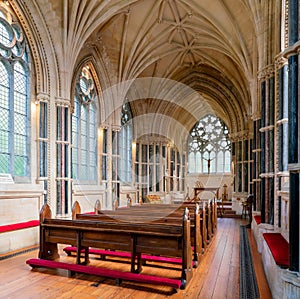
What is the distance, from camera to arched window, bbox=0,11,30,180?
7.58 m

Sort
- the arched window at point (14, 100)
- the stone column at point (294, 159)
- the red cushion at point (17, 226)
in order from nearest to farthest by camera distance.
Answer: the stone column at point (294, 159) < the red cushion at point (17, 226) < the arched window at point (14, 100)

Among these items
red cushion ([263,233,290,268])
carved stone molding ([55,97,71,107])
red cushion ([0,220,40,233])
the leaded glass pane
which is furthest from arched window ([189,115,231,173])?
red cushion ([263,233,290,268])

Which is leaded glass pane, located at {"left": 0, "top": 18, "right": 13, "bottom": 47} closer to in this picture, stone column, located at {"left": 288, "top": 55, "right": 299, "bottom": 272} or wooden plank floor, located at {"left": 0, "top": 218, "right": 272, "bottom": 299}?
wooden plank floor, located at {"left": 0, "top": 218, "right": 272, "bottom": 299}

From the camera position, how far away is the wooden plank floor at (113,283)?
161 inches

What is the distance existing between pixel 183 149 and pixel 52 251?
18.5 m

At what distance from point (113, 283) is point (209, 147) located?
20619mm

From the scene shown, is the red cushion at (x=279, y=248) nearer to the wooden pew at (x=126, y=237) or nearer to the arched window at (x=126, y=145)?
the wooden pew at (x=126, y=237)

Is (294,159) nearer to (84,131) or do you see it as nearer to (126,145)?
(84,131)

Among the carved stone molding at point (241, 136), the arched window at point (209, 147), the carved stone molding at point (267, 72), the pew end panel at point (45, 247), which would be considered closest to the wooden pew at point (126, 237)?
the pew end panel at point (45, 247)

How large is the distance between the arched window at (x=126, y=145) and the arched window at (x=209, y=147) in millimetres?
9872

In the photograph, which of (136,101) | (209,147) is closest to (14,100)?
(136,101)

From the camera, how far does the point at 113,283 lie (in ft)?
14.9

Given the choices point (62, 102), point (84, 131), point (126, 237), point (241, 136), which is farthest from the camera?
point (241, 136)

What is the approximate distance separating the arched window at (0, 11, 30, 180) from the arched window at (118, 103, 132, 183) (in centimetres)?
676
